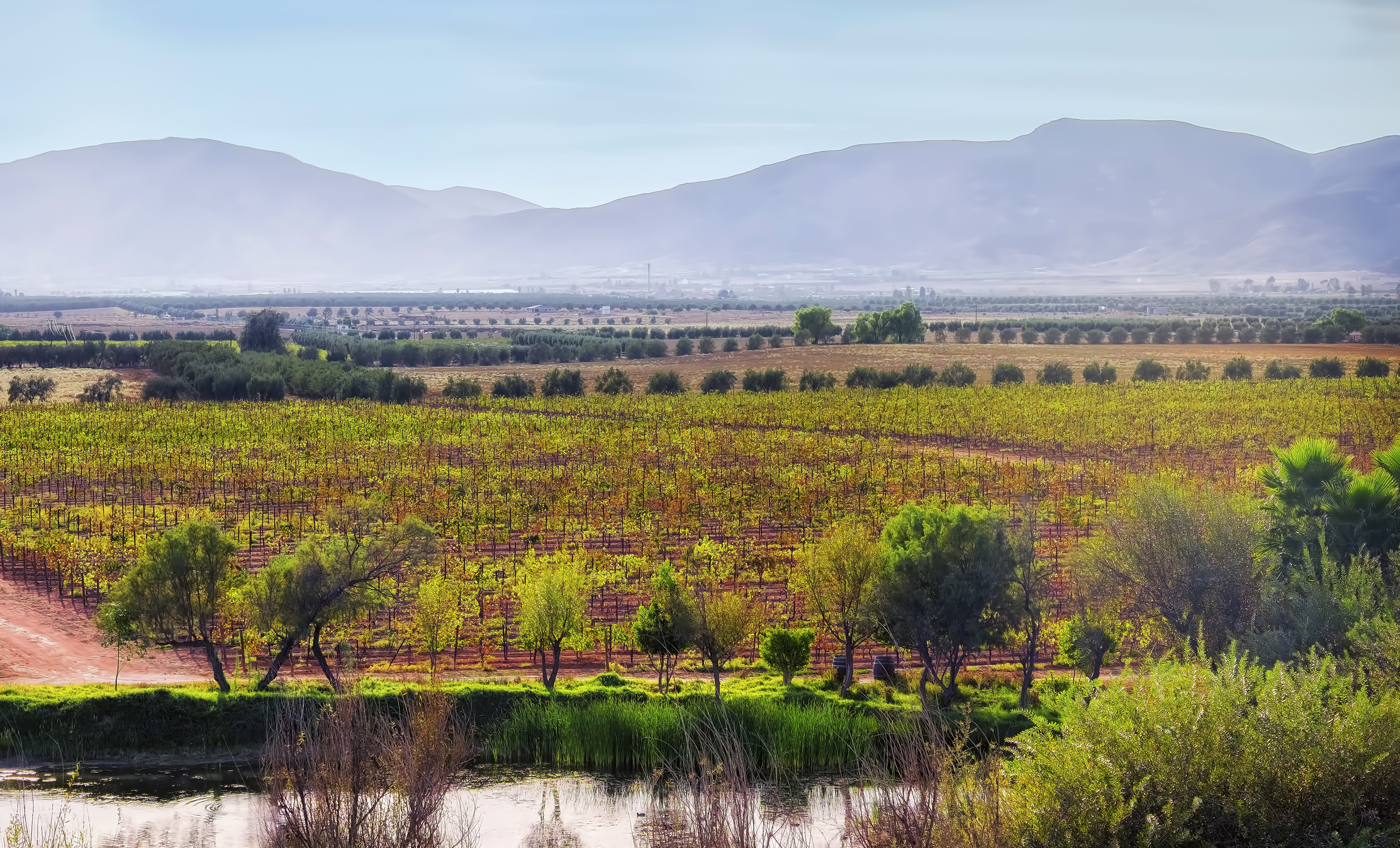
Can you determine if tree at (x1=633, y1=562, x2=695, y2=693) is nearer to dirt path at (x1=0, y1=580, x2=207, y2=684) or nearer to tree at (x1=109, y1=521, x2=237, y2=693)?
tree at (x1=109, y1=521, x2=237, y2=693)

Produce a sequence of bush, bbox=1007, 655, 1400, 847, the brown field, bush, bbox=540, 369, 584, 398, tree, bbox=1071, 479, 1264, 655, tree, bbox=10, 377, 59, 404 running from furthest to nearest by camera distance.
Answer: the brown field
bush, bbox=540, 369, 584, 398
tree, bbox=10, 377, 59, 404
tree, bbox=1071, 479, 1264, 655
bush, bbox=1007, 655, 1400, 847

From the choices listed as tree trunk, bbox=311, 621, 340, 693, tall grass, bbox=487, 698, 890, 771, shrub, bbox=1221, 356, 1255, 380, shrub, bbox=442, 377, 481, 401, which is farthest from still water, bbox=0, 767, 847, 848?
shrub, bbox=1221, 356, 1255, 380

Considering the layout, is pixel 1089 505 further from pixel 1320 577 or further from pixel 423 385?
pixel 423 385

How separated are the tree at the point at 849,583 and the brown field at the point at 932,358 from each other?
74.3 metres

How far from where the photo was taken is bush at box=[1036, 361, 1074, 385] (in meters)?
99.1

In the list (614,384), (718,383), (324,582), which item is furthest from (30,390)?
(324,582)

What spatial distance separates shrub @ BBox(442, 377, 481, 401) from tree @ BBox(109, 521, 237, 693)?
63.2 m

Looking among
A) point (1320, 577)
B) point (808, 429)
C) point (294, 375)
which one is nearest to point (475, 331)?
point (294, 375)

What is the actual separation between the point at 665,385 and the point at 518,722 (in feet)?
233

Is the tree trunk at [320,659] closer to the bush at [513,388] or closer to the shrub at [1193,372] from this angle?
the bush at [513,388]

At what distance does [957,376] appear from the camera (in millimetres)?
99625

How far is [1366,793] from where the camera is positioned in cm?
1291

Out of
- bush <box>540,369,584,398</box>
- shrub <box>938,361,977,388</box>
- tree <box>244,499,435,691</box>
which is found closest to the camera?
tree <box>244,499,435,691</box>

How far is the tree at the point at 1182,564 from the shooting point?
23125mm
